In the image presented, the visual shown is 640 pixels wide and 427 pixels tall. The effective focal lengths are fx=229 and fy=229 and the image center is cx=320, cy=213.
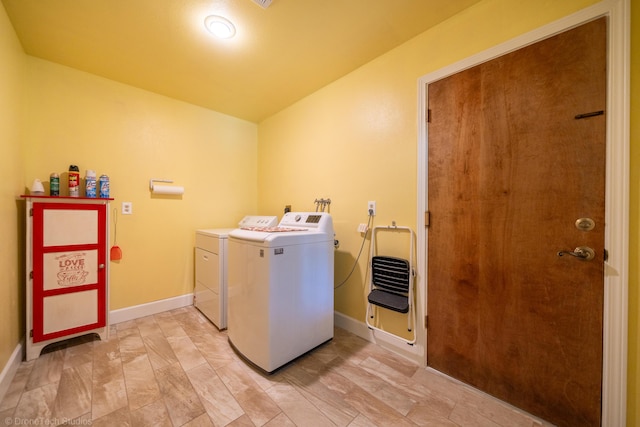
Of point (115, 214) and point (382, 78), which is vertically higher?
point (382, 78)

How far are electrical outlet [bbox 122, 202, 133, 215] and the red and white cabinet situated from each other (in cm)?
40

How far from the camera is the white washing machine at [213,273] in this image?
2.18 meters

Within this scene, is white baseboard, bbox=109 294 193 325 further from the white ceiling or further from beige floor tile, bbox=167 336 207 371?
the white ceiling

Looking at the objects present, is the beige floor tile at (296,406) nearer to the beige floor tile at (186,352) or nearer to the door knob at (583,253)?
the beige floor tile at (186,352)

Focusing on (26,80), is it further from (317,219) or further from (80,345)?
(317,219)

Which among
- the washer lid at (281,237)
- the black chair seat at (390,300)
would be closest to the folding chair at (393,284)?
the black chair seat at (390,300)

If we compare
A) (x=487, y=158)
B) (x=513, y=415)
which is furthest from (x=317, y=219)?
(x=513, y=415)

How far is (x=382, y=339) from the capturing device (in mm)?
1892

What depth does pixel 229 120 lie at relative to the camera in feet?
10.1

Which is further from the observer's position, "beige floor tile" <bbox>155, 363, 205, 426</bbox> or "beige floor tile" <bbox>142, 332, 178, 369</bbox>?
"beige floor tile" <bbox>142, 332, 178, 369</bbox>

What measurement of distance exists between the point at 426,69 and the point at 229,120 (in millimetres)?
2453

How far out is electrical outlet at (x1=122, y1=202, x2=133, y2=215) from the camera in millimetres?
2338

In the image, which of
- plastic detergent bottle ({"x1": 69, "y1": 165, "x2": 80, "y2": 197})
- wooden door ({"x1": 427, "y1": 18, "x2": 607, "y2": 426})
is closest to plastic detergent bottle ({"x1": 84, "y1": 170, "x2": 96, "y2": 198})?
plastic detergent bottle ({"x1": 69, "y1": 165, "x2": 80, "y2": 197})

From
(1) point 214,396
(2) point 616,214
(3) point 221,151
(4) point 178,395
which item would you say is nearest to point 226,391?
(1) point 214,396
